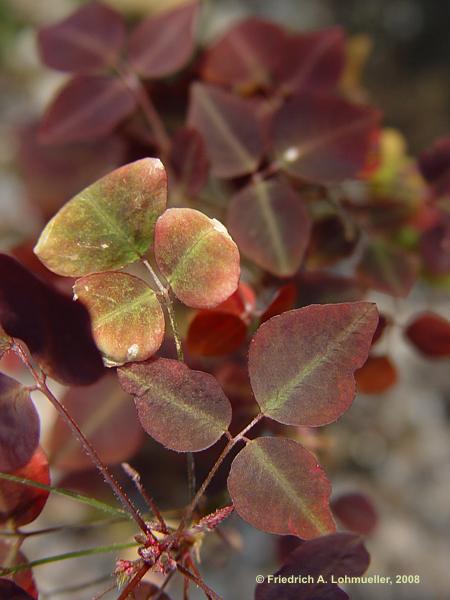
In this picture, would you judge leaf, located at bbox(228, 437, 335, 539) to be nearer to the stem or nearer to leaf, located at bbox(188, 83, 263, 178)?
the stem

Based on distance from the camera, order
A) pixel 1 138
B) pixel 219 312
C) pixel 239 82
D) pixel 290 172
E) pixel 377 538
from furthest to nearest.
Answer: pixel 1 138, pixel 377 538, pixel 239 82, pixel 290 172, pixel 219 312

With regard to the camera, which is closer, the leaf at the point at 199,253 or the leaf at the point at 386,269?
the leaf at the point at 199,253

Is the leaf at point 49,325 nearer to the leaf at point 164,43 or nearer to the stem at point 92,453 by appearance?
the stem at point 92,453

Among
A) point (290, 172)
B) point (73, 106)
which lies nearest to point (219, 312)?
point (290, 172)

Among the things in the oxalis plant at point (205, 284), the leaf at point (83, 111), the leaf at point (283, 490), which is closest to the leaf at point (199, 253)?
the oxalis plant at point (205, 284)

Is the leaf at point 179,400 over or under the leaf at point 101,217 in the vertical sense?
under

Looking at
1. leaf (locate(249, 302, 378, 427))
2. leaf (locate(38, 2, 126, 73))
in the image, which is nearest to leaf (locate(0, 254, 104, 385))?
leaf (locate(249, 302, 378, 427))

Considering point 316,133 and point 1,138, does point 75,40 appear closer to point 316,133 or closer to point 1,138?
point 316,133
